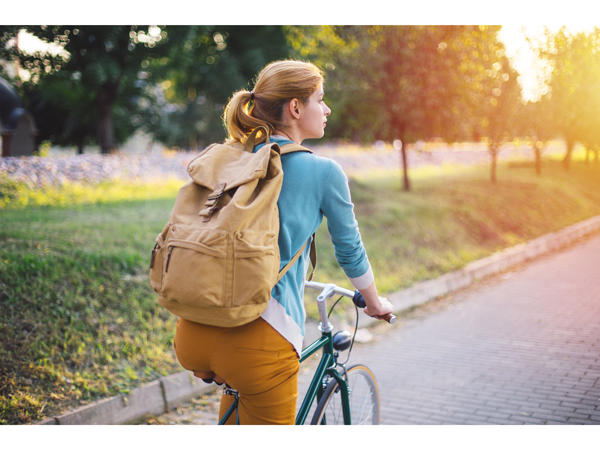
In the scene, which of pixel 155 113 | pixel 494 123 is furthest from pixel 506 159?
pixel 155 113

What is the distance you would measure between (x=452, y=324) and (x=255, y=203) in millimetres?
4887

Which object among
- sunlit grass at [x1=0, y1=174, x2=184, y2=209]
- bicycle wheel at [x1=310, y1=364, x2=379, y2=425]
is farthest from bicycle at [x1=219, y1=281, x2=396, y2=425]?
sunlit grass at [x1=0, y1=174, x2=184, y2=209]

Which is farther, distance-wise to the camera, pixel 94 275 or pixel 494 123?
pixel 494 123

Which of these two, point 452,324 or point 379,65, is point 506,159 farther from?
point 452,324

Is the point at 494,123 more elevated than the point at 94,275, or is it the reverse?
the point at 494,123

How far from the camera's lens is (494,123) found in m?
12.9

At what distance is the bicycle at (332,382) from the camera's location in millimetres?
2270

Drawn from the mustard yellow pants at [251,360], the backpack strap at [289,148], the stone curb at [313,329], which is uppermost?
the backpack strap at [289,148]

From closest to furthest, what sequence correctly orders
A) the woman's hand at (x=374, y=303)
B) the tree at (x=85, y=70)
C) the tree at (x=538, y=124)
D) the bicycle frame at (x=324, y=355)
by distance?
the woman's hand at (x=374, y=303) → the bicycle frame at (x=324, y=355) → the tree at (x=538, y=124) → the tree at (x=85, y=70)

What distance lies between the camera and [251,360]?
1.79m

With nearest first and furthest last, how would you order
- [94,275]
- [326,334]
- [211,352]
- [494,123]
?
1. [211,352]
2. [326,334]
3. [94,275]
4. [494,123]

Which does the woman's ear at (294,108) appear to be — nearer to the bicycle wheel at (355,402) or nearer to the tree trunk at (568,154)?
the bicycle wheel at (355,402)

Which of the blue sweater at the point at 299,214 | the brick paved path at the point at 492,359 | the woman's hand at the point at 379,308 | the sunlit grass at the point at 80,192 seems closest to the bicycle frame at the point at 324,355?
the woman's hand at the point at 379,308

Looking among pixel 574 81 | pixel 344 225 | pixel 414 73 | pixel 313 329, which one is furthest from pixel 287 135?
pixel 414 73
